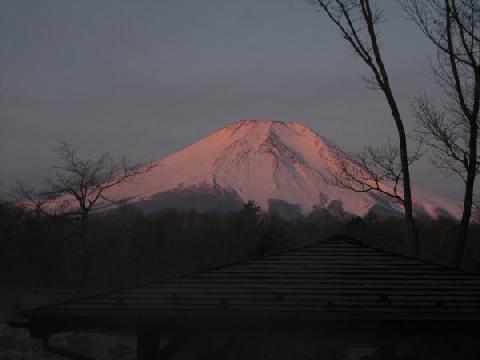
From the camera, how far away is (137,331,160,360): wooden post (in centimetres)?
568

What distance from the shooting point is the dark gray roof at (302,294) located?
5.39 meters

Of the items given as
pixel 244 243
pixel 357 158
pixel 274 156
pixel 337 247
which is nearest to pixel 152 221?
pixel 244 243

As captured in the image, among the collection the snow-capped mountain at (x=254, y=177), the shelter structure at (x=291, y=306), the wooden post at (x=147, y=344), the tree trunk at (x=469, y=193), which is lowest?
the wooden post at (x=147, y=344)

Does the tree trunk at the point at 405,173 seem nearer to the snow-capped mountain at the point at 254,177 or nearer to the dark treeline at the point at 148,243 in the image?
the dark treeline at the point at 148,243

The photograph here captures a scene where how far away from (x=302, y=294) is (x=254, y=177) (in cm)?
10262

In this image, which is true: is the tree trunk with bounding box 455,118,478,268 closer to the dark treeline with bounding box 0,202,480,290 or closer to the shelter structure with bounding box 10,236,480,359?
the shelter structure with bounding box 10,236,480,359

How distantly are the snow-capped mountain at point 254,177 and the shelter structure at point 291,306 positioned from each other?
80892 mm

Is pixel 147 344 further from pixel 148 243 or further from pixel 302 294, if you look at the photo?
pixel 148 243

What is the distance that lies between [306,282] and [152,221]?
39.0 metres

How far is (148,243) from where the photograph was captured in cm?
4059

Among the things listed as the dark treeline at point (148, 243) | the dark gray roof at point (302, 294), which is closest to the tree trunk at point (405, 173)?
the dark gray roof at point (302, 294)

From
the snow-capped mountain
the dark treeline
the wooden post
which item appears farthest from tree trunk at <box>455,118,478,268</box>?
the snow-capped mountain

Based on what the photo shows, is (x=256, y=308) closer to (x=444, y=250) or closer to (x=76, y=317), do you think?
(x=76, y=317)

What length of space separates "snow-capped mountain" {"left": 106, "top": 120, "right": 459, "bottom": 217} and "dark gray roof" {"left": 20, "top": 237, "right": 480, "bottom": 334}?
80717 mm
